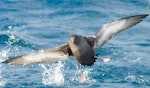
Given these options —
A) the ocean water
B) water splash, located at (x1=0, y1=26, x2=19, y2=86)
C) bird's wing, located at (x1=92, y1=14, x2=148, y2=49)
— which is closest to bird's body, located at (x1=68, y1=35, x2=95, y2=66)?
bird's wing, located at (x1=92, y1=14, x2=148, y2=49)

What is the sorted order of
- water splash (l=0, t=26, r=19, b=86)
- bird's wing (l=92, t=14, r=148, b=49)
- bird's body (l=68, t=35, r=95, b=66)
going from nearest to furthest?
bird's body (l=68, t=35, r=95, b=66) < bird's wing (l=92, t=14, r=148, b=49) < water splash (l=0, t=26, r=19, b=86)

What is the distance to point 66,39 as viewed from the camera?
19.0 meters

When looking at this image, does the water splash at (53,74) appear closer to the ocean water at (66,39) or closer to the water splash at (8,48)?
the ocean water at (66,39)

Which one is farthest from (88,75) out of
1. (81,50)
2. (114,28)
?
(81,50)

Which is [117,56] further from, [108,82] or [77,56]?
[77,56]

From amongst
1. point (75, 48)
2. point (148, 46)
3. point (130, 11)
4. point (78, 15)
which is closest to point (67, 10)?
point (78, 15)

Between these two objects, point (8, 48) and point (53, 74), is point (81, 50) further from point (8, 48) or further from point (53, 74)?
point (8, 48)

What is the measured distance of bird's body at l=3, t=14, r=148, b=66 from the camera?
11.0m

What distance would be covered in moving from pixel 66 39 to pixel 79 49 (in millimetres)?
7981

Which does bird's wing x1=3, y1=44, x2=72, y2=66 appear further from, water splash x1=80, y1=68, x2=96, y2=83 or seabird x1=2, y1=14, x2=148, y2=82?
water splash x1=80, y1=68, x2=96, y2=83

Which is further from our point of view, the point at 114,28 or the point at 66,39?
the point at 66,39

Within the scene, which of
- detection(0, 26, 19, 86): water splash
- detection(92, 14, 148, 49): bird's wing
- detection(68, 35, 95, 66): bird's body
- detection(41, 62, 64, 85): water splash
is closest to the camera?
detection(68, 35, 95, 66): bird's body

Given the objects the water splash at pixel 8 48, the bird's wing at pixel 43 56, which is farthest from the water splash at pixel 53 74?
the bird's wing at pixel 43 56

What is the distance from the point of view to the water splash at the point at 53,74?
47.9 ft
